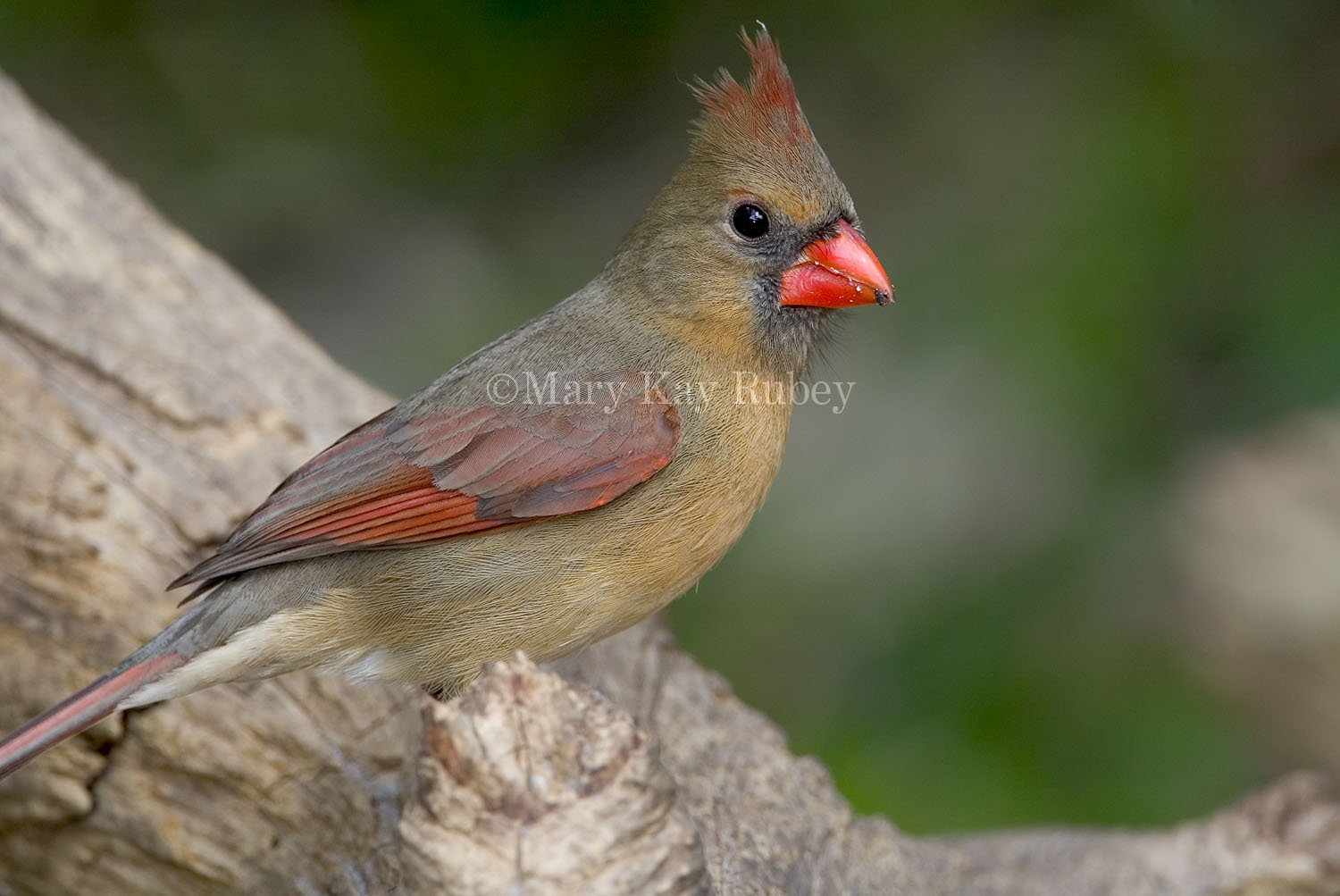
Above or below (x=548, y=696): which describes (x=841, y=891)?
below

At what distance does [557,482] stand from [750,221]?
78cm

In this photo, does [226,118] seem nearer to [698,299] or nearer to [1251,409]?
[698,299]

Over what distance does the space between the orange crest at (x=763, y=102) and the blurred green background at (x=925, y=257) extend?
6.59ft

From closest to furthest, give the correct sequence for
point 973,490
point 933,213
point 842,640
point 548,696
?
point 548,696 < point 842,640 < point 973,490 < point 933,213

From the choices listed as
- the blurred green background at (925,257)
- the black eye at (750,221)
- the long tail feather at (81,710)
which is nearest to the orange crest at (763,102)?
the black eye at (750,221)

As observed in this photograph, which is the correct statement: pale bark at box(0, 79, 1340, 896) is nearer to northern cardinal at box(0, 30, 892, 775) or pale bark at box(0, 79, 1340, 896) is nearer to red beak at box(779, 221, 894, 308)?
northern cardinal at box(0, 30, 892, 775)

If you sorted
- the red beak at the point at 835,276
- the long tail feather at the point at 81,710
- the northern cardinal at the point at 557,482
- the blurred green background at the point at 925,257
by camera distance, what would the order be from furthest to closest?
the blurred green background at the point at 925,257 → the red beak at the point at 835,276 → the northern cardinal at the point at 557,482 → the long tail feather at the point at 81,710

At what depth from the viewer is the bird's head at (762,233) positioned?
10.9 ft

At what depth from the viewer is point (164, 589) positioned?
10.9ft

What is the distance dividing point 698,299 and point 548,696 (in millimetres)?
1319

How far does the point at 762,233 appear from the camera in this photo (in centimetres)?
334

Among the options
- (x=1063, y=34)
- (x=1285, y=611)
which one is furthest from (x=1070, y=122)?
(x=1285, y=611)

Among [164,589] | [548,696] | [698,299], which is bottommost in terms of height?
[548,696]

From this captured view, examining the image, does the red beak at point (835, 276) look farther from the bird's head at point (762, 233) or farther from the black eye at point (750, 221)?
the black eye at point (750, 221)
